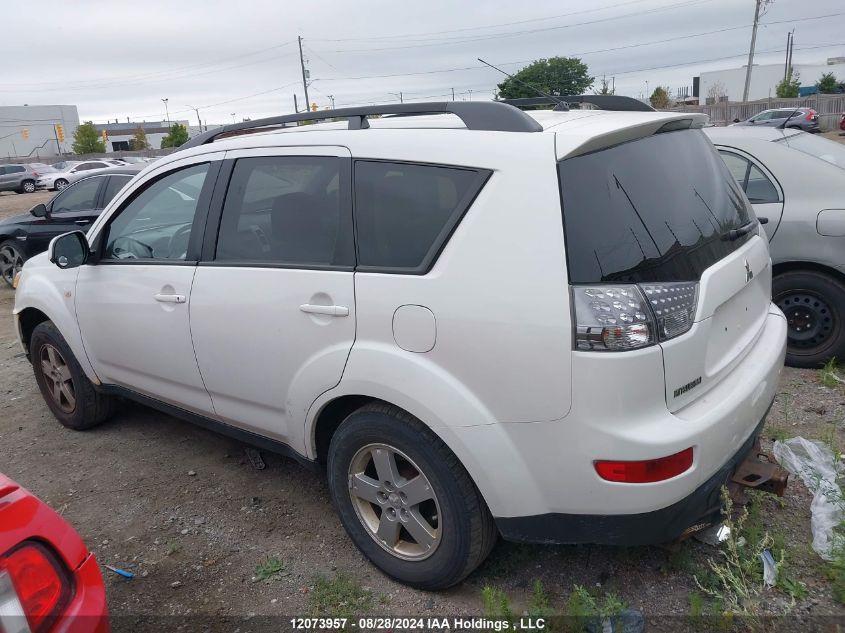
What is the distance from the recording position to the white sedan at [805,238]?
15.5 feet

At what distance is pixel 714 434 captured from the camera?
237 cm

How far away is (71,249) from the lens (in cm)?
397

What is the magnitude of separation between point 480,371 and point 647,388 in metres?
0.55

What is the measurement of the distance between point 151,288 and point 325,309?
132cm

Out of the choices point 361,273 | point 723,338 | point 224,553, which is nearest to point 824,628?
point 723,338

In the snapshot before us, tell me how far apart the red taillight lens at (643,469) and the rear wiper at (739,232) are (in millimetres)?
968

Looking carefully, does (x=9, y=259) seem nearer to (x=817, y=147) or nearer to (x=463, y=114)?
(x=463, y=114)

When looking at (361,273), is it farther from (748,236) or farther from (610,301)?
(748,236)

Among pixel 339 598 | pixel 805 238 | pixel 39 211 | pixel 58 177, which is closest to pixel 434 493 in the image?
pixel 339 598

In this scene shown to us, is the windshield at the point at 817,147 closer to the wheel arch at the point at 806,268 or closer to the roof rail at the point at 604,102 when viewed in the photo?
the wheel arch at the point at 806,268

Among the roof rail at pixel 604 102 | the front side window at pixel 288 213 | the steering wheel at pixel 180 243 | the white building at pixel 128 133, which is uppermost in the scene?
the roof rail at pixel 604 102

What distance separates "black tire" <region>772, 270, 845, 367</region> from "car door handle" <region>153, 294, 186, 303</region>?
400cm

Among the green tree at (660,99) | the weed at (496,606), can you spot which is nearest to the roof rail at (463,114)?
the weed at (496,606)

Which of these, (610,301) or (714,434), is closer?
(610,301)
